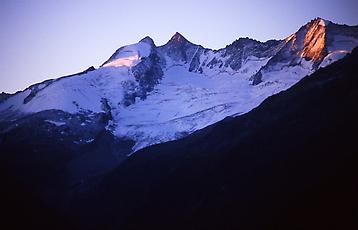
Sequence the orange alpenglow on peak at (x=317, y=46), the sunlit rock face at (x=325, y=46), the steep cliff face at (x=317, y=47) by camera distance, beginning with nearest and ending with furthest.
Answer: the sunlit rock face at (x=325, y=46) < the steep cliff face at (x=317, y=47) < the orange alpenglow on peak at (x=317, y=46)

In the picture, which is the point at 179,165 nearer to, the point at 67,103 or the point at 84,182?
the point at 84,182

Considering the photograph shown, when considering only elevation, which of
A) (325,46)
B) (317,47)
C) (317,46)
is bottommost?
(325,46)

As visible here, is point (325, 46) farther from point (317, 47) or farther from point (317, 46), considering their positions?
point (317, 46)

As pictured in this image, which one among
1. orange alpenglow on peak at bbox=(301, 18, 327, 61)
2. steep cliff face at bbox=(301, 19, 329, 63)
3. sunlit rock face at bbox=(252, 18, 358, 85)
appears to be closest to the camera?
sunlit rock face at bbox=(252, 18, 358, 85)

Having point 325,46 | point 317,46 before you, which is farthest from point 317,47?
point 325,46

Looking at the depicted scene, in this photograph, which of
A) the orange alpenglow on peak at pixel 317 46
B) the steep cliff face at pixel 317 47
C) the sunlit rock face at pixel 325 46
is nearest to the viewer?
the sunlit rock face at pixel 325 46

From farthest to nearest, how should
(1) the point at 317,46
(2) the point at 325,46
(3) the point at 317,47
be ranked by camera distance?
(1) the point at 317,46
(3) the point at 317,47
(2) the point at 325,46

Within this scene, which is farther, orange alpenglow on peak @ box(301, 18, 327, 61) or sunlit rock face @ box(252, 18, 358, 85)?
orange alpenglow on peak @ box(301, 18, 327, 61)

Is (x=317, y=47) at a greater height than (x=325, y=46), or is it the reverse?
(x=317, y=47)

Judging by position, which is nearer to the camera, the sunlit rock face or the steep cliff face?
the sunlit rock face

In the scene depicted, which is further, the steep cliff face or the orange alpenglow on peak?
the orange alpenglow on peak

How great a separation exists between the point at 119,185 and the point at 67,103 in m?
56.0

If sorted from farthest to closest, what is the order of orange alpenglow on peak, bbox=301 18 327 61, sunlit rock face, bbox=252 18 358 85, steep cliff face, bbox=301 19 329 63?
1. orange alpenglow on peak, bbox=301 18 327 61
2. steep cliff face, bbox=301 19 329 63
3. sunlit rock face, bbox=252 18 358 85

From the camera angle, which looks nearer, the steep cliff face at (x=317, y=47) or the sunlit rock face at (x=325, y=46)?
the sunlit rock face at (x=325, y=46)
